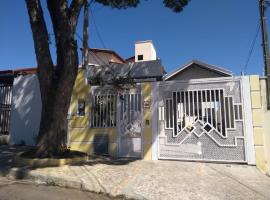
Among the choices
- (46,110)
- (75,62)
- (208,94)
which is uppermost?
(75,62)

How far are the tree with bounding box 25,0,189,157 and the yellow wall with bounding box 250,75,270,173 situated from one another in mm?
5751

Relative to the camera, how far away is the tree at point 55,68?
785cm

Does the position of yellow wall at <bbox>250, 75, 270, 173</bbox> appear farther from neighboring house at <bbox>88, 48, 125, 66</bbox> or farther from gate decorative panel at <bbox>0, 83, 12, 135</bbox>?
neighboring house at <bbox>88, 48, 125, 66</bbox>

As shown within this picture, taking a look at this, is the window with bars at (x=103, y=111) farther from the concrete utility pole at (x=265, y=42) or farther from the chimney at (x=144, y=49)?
the chimney at (x=144, y=49)

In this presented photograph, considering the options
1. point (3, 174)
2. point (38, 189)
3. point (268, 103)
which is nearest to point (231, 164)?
point (268, 103)

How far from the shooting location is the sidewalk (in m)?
5.78

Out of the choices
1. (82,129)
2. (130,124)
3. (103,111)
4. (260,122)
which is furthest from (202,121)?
(82,129)

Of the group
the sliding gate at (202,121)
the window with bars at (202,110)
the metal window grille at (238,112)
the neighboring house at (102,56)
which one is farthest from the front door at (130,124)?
the neighboring house at (102,56)

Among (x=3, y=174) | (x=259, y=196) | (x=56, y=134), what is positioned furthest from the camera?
(x=56, y=134)

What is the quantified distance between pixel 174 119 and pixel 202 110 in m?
1.01

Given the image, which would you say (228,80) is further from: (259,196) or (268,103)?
(259,196)

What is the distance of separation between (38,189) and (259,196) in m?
4.76

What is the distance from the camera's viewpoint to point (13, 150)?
35.2ft

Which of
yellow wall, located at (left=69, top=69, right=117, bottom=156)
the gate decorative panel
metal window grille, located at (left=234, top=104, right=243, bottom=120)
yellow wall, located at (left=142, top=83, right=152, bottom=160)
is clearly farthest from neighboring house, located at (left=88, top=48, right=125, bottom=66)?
metal window grille, located at (left=234, top=104, right=243, bottom=120)
